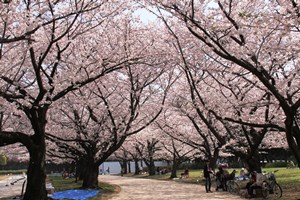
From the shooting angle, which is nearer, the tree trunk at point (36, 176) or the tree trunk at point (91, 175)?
the tree trunk at point (36, 176)

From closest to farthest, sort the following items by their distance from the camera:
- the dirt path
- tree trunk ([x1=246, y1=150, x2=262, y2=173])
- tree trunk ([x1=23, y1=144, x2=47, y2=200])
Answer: tree trunk ([x1=23, y1=144, x2=47, y2=200]) < the dirt path < tree trunk ([x1=246, y1=150, x2=262, y2=173])

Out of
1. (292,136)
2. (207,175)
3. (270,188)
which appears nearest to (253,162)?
(270,188)

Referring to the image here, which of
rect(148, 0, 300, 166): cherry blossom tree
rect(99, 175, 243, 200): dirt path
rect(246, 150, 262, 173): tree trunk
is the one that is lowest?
rect(99, 175, 243, 200): dirt path

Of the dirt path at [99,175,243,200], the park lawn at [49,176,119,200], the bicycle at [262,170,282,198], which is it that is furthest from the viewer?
the park lawn at [49,176,119,200]

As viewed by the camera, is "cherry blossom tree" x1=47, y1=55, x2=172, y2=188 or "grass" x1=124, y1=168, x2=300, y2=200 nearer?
"grass" x1=124, y1=168, x2=300, y2=200


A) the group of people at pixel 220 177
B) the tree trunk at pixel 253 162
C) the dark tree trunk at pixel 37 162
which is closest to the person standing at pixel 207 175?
the group of people at pixel 220 177

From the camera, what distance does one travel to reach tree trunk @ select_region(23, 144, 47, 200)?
1155 cm

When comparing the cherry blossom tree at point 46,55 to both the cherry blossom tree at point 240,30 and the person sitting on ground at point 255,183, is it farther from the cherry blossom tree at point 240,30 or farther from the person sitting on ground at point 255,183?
the person sitting on ground at point 255,183

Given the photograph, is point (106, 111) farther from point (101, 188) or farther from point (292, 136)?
point (292, 136)

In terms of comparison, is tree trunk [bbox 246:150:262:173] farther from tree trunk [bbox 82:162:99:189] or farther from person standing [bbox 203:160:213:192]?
tree trunk [bbox 82:162:99:189]

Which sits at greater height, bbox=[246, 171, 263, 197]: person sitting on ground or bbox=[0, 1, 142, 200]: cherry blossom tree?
bbox=[0, 1, 142, 200]: cherry blossom tree

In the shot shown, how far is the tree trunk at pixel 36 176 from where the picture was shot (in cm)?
1155

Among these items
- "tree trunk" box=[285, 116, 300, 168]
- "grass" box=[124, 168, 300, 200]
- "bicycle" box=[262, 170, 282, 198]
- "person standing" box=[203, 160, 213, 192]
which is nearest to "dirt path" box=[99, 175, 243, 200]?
"person standing" box=[203, 160, 213, 192]

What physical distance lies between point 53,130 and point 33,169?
973cm
